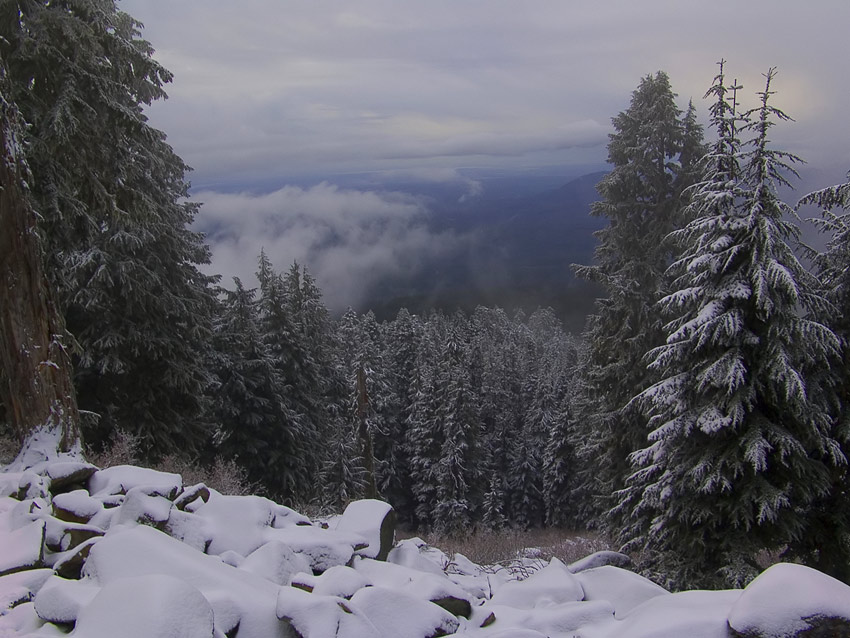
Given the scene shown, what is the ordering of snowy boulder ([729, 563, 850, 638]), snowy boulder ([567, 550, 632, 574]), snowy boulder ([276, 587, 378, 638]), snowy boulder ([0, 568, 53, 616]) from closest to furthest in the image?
1. snowy boulder ([729, 563, 850, 638])
2. snowy boulder ([276, 587, 378, 638])
3. snowy boulder ([0, 568, 53, 616])
4. snowy boulder ([567, 550, 632, 574])

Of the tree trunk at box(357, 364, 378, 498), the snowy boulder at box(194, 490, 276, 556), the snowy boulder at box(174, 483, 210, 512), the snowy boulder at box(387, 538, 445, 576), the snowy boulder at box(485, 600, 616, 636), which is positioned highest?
the snowy boulder at box(174, 483, 210, 512)

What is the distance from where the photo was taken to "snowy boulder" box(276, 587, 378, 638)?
13.2 ft

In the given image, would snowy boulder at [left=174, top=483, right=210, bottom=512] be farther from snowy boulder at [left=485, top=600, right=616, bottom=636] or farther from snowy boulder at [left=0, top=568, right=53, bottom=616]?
snowy boulder at [left=485, top=600, right=616, bottom=636]

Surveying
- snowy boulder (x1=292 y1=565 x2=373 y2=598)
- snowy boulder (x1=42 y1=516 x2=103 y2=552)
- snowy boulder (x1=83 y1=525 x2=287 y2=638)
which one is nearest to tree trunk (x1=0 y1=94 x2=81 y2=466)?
snowy boulder (x1=42 y1=516 x2=103 y2=552)

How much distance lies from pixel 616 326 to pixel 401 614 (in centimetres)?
1333

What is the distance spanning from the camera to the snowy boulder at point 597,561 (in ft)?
23.9

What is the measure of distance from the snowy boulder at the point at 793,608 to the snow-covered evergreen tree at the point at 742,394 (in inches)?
224

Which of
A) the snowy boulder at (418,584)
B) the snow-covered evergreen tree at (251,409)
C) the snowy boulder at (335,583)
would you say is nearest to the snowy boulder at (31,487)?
the snowy boulder at (335,583)

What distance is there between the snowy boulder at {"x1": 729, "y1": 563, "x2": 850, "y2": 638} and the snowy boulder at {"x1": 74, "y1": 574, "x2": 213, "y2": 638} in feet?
12.4

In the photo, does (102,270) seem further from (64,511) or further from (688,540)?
(688,540)

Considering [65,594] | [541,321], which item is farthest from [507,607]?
[541,321]

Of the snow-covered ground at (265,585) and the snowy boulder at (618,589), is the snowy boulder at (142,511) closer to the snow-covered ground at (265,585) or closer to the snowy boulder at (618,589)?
the snow-covered ground at (265,585)

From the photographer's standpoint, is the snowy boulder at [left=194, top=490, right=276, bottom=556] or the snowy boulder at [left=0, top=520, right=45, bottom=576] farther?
the snowy boulder at [left=194, top=490, right=276, bottom=556]

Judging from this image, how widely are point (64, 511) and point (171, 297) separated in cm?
1069
